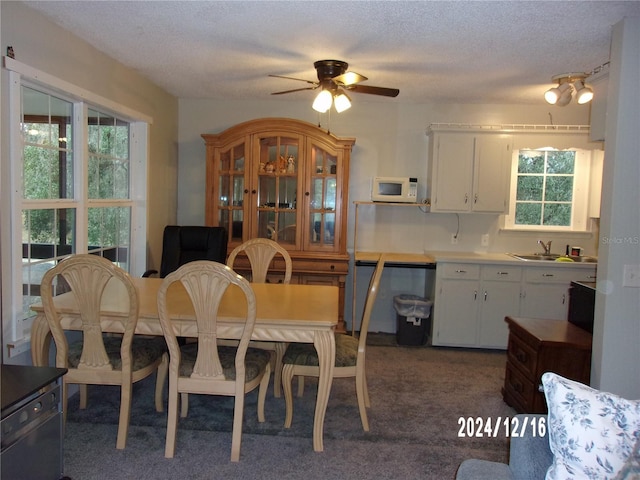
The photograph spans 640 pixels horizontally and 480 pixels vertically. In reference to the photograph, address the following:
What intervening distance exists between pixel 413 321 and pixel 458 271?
2.02ft

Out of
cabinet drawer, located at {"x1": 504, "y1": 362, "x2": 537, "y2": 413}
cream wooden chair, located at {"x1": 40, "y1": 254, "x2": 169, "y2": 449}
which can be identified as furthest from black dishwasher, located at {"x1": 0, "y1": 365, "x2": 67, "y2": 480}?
cabinet drawer, located at {"x1": 504, "y1": 362, "x2": 537, "y2": 413}

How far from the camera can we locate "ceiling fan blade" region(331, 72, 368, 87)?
320 cm

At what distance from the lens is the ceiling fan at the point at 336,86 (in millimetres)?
3219

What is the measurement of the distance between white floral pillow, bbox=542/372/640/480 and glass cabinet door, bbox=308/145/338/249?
3.36m

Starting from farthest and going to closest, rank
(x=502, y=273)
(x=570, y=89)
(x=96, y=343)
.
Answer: (x=502, y=273)
(x=570, y=89)
(x=96, y=343)

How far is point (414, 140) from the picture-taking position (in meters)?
4.95

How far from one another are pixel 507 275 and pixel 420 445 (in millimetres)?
2208

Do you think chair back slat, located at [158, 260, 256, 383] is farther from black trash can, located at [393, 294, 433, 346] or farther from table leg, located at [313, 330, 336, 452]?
black trash can, located at [393, 294, 433, 346]

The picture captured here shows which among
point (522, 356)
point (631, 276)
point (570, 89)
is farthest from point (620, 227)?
point (570, 89)

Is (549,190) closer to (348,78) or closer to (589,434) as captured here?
(348,78)

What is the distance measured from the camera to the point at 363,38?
2.98m

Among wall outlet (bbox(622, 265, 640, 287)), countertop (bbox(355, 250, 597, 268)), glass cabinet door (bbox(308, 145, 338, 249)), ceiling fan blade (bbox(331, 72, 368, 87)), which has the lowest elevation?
countertop (bbox(355, 250, 597, 268))

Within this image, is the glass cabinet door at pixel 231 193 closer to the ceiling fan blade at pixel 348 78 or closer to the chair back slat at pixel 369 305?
the ceiling fan blade at pixel 348 78
